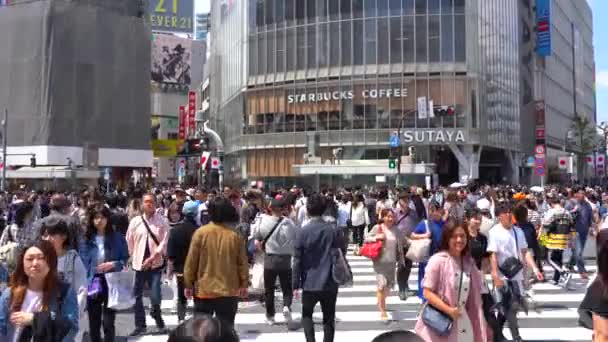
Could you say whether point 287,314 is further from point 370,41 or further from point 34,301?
point 370,41

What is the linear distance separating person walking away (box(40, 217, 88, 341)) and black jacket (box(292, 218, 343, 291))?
2.35m

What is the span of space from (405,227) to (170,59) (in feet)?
219

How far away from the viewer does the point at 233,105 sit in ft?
193

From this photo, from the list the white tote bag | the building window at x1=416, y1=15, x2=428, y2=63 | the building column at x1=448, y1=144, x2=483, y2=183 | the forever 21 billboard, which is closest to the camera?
the white tote bag

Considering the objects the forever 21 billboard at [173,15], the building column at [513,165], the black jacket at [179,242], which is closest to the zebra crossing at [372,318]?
the black jacket at [179,242]

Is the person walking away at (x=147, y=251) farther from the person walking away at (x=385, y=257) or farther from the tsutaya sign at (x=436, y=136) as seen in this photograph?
the tsutaya sign at (x=436, y=136)

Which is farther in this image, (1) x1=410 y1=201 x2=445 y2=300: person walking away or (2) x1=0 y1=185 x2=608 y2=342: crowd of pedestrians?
(1) x1=410 y1=201 x2=445 y2=300: person walking away

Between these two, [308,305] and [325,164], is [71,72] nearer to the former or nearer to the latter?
[325,164]

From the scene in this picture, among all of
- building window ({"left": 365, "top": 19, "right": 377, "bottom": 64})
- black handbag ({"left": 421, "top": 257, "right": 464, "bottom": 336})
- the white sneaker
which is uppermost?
building window ({"left": 365, "top": 19, "right": 377, "bottom": 64})

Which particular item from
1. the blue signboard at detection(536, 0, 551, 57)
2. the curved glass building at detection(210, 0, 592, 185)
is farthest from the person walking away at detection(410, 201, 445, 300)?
the blue signboard at detection(536, 0, 551, 57)

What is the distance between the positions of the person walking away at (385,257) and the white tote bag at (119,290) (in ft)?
12.3

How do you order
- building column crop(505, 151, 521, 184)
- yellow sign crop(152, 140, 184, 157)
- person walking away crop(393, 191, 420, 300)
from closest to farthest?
person walking away crop(393, 191, 420, 300) → building column crop(505, 151, 521, 184) → yellow sign crop(152, 140, 184, 157)

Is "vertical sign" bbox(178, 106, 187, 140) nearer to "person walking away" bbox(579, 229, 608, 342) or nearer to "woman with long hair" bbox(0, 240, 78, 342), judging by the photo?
"woman with long hair" bbox(0, 240, 78, 342)

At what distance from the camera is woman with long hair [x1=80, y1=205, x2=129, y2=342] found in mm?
6953
